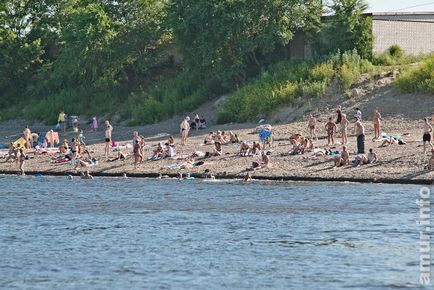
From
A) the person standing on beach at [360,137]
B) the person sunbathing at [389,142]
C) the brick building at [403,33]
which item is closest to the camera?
the person standing on beach at [360,137]

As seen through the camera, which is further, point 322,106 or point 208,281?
point 322,106

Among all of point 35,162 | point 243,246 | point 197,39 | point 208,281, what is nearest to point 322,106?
point 197,39

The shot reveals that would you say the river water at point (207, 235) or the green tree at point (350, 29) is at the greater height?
the green tree at point (350, 29)

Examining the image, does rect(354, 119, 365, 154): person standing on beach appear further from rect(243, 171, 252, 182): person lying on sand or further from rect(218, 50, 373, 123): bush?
rect(218, 50, 373, 123): bush

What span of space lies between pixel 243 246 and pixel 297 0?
28684mm

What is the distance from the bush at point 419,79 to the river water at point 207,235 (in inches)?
505

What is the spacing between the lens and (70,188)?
138ft

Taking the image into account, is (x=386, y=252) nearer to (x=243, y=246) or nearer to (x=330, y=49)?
(x=243, y=246)

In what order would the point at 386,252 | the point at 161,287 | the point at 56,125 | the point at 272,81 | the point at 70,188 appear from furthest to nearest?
the point at 56,125 < the point at 272,81 < the point at 70,188 < the point at 386,252 < the point at 161,287

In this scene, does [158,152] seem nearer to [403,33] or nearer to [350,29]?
[350,29]

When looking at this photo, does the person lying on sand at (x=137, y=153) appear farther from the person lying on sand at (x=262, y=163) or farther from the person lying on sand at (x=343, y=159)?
the person lying on sand at (x=343, y=159)

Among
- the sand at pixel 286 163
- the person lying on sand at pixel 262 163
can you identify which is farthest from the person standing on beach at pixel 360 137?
the person lying on sand at pixel 262 163

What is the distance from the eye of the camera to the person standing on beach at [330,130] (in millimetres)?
43438

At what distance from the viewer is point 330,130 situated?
1715 inches
